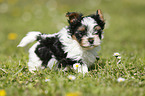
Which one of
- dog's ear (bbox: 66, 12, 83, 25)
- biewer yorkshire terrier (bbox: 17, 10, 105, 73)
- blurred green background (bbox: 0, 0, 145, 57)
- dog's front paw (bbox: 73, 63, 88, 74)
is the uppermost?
blurred green background (bbox: 0, 0, 145, 57)

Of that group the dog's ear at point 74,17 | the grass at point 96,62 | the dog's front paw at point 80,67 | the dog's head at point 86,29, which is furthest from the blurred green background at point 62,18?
the dog's ear at point 74,17

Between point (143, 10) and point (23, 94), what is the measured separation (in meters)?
11.0

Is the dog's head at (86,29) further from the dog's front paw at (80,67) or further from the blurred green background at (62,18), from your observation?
the blurred green background at (62,18)

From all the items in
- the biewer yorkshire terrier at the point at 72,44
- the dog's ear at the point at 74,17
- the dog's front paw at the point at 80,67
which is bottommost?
the dog's front paw at the point at 80,67

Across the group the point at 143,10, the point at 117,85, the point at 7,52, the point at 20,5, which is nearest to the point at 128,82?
the point at 117,85

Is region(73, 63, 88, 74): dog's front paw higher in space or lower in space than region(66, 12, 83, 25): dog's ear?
lower

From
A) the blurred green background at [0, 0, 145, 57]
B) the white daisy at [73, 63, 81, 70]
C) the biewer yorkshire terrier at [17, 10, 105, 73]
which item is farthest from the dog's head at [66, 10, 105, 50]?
the blurred green background at [0, 0, 145, 57]

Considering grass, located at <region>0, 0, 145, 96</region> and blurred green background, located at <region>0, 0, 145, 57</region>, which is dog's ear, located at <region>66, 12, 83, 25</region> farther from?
blurred green background, located at <region>0, 0, 145, 57</region>

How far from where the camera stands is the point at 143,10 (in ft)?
39.7

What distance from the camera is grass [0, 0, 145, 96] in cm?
287

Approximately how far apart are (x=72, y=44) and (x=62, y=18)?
7.91m

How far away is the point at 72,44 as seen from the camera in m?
3.54

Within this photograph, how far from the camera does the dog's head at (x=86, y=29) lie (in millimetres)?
3262

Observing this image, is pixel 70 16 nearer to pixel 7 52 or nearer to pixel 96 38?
pixel 96 38
